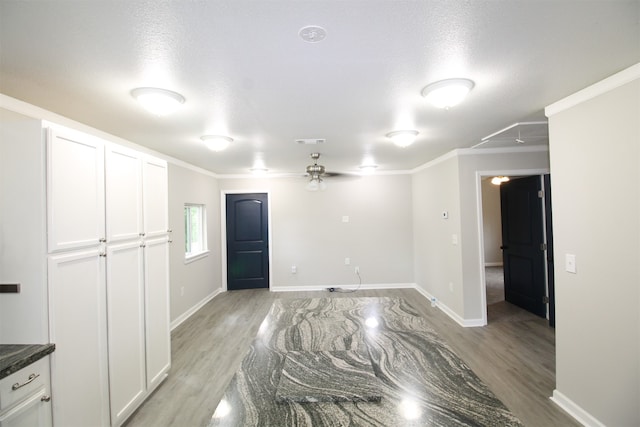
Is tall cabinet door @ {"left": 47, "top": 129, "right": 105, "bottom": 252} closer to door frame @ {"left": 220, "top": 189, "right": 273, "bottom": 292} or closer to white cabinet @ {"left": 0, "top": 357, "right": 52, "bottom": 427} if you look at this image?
white cabinet @ {"left": 0, "top": 357, "right": 52, "bottom": 427}

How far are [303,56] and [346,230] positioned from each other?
14.3ft

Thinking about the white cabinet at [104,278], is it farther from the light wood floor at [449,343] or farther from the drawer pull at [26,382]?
the light wood floor at [449,343]

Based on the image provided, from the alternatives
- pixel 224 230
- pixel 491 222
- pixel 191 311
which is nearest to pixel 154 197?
pixel 191 311

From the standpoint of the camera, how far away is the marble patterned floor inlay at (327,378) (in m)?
0.96

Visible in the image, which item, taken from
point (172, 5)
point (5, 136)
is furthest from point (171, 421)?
point (172, 5)

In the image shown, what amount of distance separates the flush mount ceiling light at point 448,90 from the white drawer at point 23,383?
8.76 ft

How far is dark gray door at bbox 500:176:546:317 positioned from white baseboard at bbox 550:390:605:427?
2043 mm

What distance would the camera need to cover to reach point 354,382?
3.37 feet

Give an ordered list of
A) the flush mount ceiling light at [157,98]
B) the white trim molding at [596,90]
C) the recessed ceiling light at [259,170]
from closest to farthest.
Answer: the white trim molding at [596,90] → the flush mount ceiling light at [157,98] → the recessed ceiling light at [259,170]

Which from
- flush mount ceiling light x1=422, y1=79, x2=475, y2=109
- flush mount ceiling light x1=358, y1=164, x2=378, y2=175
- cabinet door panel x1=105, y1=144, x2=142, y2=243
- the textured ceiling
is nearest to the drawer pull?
cabinet door panel x1=105, y1=144, x2=142, y2=243

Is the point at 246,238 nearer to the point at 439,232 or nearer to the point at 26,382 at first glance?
the point at 439,232

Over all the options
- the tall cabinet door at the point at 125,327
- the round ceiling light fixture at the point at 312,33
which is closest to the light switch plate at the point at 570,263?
the round ceiling light fixture at the point at 312,33

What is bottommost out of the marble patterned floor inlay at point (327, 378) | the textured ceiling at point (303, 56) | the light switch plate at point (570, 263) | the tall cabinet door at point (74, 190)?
the marble patterned floor inlay at point (327, 378)

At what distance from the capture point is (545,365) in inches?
108
